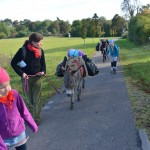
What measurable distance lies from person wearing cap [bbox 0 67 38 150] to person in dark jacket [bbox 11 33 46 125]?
3313 millimetres

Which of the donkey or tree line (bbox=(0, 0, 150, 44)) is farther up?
the donkey

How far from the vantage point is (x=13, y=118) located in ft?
15.0

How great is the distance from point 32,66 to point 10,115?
3772 millimetres

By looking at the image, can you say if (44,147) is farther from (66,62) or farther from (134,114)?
(66,62)

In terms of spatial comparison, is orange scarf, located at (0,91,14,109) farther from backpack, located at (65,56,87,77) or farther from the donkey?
backpack, located at (65,56,87,77)

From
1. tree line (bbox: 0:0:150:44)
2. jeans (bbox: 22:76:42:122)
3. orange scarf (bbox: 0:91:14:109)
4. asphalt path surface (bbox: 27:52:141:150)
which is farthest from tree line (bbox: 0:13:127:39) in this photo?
orange scarf (bbox: 0:91:14:109)

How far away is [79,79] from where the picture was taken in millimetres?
10570

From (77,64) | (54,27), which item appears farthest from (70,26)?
(77,64)

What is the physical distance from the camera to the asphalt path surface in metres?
6.64

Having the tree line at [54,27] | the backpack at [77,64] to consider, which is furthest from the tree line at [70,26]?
the backpack at [77,64]

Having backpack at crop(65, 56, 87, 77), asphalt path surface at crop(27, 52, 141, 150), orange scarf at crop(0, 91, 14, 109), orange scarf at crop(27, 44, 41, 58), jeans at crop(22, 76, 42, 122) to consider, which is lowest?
asphalt path surface at crop(27, 52, 141, 150)

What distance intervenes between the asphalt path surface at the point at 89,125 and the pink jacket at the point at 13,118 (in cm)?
199

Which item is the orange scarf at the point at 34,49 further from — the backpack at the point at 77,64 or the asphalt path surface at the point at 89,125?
the backpack at the point at 77,64

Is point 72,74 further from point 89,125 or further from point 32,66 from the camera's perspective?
point 89,125
